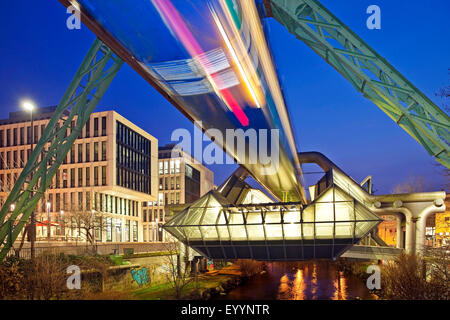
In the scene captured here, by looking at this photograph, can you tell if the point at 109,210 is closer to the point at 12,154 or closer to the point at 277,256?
the point at 12,154

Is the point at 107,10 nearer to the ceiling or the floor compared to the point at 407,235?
nearer to the ceiling

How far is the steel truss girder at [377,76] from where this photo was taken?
35.9 feet

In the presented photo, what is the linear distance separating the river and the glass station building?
4830 millimetres

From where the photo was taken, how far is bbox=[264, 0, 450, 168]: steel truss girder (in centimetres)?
1095

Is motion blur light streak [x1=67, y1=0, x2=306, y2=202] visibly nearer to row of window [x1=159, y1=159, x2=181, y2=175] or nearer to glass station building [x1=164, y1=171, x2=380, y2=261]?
glass station building [x1=164, y1=171, x2=380, y2=261]

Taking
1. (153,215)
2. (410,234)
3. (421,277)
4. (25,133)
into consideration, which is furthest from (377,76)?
(153,215)

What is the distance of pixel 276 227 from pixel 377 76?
1554cm

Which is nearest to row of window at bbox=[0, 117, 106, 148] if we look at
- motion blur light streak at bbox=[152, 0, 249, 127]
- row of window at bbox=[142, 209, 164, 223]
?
row of window at bbox=[142, 209, 164, 223]

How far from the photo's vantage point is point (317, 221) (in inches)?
935

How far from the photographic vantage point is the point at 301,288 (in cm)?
3503

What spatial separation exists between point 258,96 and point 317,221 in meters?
13.4

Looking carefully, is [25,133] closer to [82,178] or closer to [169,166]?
[82,178]

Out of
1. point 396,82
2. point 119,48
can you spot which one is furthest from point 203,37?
point 396,82

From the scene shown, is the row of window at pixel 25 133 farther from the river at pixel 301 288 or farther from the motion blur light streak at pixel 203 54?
the motion blur light streak at pixel 203 54
